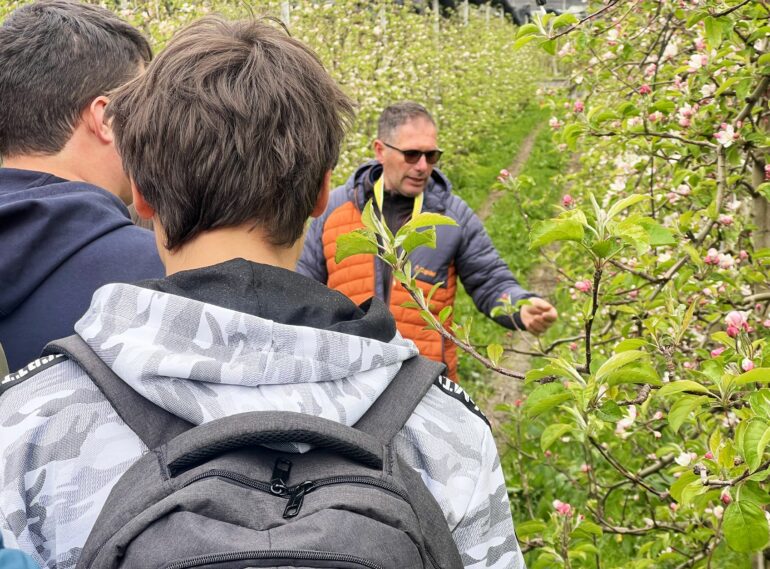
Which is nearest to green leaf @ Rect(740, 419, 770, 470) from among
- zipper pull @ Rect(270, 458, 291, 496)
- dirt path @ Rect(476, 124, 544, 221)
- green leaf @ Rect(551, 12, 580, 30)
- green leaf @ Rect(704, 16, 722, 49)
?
zipper pull @ Rect(270, 458, 291, 496)

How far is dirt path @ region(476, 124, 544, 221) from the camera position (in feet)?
39.6

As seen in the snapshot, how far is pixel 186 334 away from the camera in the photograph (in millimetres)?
1104

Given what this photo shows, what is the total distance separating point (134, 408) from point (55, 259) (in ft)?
2.22

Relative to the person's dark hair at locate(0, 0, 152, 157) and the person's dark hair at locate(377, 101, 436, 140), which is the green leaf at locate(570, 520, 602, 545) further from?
the person's dark hair at locate(377, 101, 436, 140)

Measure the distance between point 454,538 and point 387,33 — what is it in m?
10.4

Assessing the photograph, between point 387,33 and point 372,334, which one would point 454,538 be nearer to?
point 372,334

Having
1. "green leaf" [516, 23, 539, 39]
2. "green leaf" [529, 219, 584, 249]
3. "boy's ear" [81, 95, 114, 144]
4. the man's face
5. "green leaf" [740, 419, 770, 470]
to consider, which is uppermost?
"green leaf" [516, 23, 539, 39]

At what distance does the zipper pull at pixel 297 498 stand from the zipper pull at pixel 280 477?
0.04 feet

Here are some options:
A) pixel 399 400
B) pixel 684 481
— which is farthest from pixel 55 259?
pixel 684 481

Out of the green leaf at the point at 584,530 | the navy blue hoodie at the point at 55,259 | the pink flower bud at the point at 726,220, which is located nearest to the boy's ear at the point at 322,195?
the navy blue hoodie at the point at 55,259

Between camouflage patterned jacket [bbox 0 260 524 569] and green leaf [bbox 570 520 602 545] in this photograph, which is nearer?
camouflage patterned jacket [bbox 0 260 524 569]

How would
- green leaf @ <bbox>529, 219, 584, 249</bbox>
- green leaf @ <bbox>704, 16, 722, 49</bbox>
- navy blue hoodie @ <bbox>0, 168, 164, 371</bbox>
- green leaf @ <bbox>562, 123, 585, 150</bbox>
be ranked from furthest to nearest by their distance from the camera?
green leaf @ <bbox>562, 123, 585, 150</bbox>, green leaf @ <bbox>704, 16, 722, 49</bbox>, navy blue hoodie @ <bbox>0, 168, 164, 371</bbox>, green leaf @ <bbox>529, 219, 584, 249</bbox>

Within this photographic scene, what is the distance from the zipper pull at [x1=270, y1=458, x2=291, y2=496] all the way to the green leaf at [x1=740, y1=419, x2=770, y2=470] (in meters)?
0.67

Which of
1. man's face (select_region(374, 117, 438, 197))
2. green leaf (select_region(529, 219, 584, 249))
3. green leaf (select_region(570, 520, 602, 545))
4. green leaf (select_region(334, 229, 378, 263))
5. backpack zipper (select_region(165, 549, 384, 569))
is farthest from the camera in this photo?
man's face (select_region(374, 117, 438, 197))
